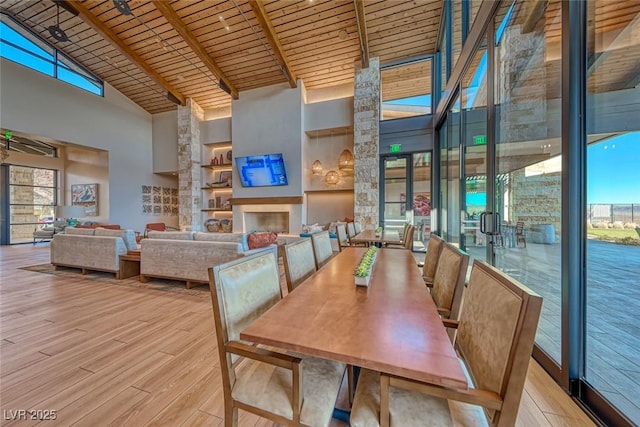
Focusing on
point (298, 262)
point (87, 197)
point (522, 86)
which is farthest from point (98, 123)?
point (522, 86)

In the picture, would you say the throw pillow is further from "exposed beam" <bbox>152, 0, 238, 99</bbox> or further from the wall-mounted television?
"exposed beam" <bbox>152, 0, 238, 99</bbox>

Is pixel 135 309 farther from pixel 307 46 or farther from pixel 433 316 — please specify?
pixel 307 46

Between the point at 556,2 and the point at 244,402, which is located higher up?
the point at 556,2

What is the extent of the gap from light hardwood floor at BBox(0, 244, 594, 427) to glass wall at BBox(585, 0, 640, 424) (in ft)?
1.06

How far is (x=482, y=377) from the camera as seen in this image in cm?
86

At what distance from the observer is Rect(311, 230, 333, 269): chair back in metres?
2.12

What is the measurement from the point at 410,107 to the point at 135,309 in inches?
260


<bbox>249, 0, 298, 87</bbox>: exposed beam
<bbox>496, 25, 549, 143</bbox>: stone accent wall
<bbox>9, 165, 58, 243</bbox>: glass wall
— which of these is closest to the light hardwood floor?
<bbox>496, 25, 549, 143</bbox>: stone accent wall

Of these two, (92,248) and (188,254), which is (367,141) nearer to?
(188,254)

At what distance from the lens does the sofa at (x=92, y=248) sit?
12.8ft

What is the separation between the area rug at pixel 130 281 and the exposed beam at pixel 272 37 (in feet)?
17.0

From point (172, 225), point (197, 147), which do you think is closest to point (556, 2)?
point (197, 147)

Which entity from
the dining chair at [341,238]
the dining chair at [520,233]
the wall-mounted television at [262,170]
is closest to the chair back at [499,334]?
the dining chair at [520,233]

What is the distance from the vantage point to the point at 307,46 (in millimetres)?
5844
